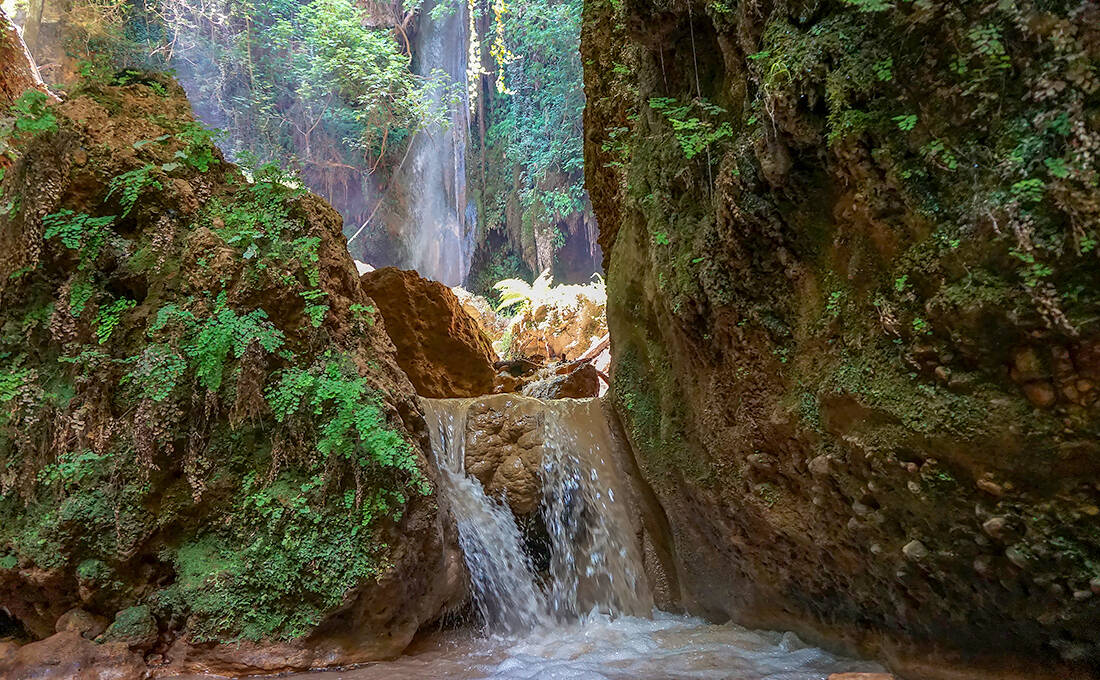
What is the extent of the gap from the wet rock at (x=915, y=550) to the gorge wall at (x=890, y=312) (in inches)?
0.6

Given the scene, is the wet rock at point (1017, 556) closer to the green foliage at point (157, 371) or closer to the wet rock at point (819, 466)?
the wet rock at point (819, 466)

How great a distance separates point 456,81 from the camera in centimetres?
2325

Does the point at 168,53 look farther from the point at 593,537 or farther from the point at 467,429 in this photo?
the point at 593,537

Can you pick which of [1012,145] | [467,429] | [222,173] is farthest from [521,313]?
[1012,145]

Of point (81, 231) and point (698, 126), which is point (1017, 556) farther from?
point (81, 231)

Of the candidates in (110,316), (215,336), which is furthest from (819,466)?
(110,316)

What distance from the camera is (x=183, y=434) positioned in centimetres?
459

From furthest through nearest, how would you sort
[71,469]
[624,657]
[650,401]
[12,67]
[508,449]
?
[12,67] < [508,449] < [650,401] < [624,657] < [71,469]

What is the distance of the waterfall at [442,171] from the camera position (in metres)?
22.6

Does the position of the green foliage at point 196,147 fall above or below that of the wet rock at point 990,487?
above

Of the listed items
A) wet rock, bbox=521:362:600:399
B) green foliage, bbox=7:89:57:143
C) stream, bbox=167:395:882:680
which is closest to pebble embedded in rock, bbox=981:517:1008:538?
stream, bbox=167:395:882:680

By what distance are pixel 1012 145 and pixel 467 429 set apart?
17.9 feet

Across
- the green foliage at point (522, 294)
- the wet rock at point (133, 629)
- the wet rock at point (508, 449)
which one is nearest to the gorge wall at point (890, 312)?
the wet rock at point (508, 449)

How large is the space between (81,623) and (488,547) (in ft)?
10.5
